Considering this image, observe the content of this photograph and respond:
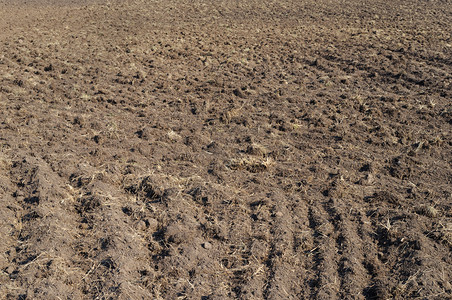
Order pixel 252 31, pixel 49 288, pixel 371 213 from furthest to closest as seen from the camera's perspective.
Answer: pixel 252 31
pixel 371 213
pixel 49 288

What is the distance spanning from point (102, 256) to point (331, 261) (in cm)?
265

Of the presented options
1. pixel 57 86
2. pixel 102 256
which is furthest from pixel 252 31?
pixel 102 256

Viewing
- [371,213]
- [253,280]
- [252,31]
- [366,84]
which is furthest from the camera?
[252,31]

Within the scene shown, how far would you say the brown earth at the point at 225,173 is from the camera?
4117mm

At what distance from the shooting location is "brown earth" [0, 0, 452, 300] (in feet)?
13.5

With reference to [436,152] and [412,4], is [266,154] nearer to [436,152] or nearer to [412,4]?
[436,152]

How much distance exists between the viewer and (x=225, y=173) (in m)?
5.98

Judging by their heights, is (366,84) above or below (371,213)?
above

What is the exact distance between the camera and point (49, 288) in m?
3.73

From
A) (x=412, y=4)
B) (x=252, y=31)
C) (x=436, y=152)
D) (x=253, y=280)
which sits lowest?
(x=253, y=280)

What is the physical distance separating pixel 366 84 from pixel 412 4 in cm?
1726

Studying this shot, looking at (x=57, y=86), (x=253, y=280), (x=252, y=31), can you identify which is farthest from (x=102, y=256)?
(x=252, y=31)

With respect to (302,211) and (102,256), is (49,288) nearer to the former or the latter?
(102,256)

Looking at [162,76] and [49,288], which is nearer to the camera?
[49,288]
